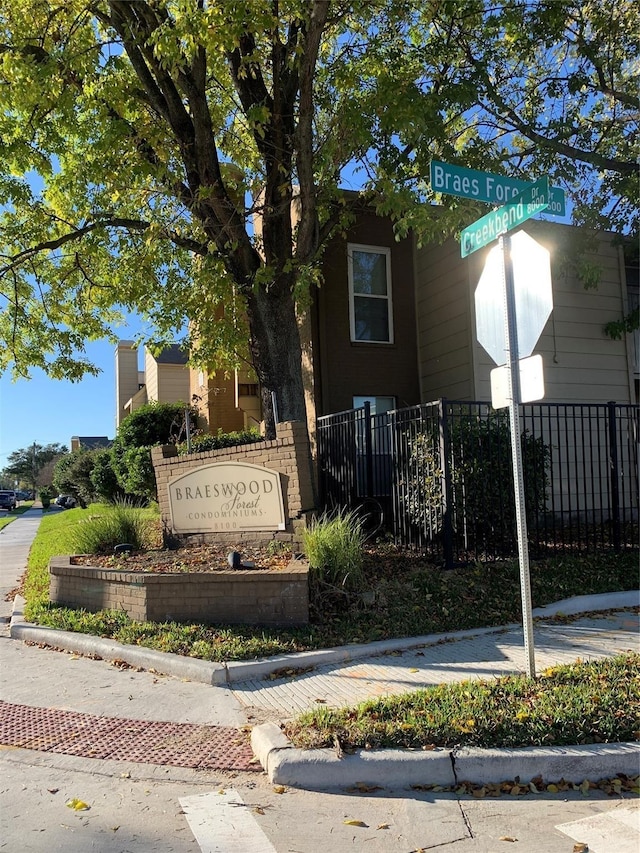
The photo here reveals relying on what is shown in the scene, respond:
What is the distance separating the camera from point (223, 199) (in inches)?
339

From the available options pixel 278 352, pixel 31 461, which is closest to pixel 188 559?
pixel 278 352

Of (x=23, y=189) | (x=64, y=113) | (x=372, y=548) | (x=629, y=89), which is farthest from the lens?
(x=629, y=89)

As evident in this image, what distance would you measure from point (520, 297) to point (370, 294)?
779 centimetres

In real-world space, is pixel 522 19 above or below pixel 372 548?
above

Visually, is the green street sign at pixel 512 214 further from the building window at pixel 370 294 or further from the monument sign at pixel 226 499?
the building window at pixel 370 294

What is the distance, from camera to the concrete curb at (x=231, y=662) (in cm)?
549

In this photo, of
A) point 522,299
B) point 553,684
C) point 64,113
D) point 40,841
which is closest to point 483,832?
point 553,684

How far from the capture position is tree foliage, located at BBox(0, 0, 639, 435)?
7758 millimetres

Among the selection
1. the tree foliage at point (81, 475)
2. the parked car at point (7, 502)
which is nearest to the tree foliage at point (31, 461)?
the parked car at point (7, 502)

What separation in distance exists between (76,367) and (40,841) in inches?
349

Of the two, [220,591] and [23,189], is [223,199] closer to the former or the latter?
[23,189]

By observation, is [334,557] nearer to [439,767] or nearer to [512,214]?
[439,767]

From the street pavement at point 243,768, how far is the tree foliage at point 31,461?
10274cm

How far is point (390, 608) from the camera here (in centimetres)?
670
